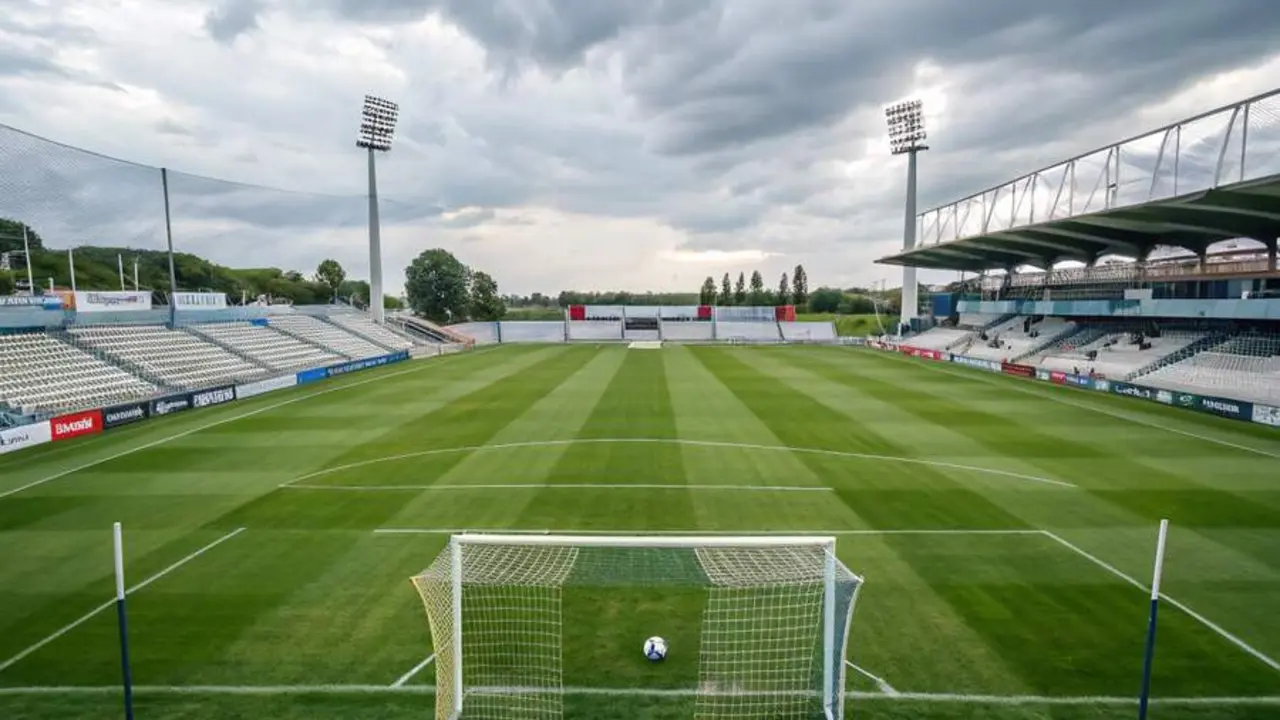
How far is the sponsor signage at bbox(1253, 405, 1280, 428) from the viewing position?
21.8m

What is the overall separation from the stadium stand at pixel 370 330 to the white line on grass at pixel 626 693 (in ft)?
144

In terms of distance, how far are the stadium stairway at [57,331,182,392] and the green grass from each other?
6648cm

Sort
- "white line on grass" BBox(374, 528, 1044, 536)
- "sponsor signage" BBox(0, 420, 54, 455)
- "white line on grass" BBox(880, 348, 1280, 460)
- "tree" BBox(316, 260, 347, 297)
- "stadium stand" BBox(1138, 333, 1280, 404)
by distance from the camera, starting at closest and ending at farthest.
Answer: "white line on grass" BBox(374, 528, 1044, 536), "sponsor signage" BBox(0, 420, 54, 455), "white line on grass" BBox(880, 348, 1280, 460), "stadium stand" BBox(1138, 333, 1280, 404), "tree" BBox(316, 260, 347, 297)

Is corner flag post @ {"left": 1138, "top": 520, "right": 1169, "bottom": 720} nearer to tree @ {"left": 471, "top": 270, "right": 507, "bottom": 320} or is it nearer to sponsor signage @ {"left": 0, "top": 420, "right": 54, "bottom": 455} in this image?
sponsor signage @ {"left": 0, "top": 420, "right": 54, "bottom": 455}

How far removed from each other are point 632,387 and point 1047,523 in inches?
813

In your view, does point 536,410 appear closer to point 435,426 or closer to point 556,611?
point 435,426

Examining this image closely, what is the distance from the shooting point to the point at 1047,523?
12.4 m

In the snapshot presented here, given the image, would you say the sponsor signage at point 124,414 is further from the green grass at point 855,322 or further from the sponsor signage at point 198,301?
the green grass at point 855,322

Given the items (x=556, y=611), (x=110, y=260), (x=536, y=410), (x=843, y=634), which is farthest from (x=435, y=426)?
(x=110, y=260)

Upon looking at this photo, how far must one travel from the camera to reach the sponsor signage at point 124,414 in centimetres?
2167

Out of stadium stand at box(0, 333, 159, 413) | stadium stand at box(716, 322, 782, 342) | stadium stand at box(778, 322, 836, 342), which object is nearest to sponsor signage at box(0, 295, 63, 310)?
stadium stand at box(0, 333, 159, 413)

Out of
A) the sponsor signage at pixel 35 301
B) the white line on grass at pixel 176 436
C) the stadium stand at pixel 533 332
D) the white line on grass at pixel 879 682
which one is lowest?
the white line on grass at pixel 879 682

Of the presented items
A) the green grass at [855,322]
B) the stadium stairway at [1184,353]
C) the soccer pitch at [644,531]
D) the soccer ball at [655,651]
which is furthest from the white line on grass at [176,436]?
the green grass at [855,322]

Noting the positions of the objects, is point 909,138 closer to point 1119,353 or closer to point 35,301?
point 1119,353
